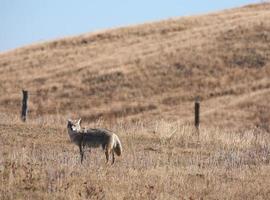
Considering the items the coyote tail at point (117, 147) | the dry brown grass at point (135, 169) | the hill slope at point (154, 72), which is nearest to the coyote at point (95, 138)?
the coyote tail at point (117, 147)

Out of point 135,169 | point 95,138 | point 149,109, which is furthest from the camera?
point 149,109

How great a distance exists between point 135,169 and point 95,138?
1.90 meters

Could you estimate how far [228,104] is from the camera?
46.2 metres

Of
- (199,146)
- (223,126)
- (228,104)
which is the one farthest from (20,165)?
(228,104)

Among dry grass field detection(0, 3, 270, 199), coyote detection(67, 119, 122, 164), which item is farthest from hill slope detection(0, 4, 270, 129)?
coyote detection(67, 119, 122, 164)

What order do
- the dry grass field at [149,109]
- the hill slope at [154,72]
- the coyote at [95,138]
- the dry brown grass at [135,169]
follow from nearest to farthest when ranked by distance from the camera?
1. the dry brown grass at [135,169]
2. the dry grass field at [149,109]
3. the coyote at [95,138]
4. the hill slope at [154,72]

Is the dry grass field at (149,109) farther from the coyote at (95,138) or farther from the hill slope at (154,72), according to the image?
the coyote at (95,138)

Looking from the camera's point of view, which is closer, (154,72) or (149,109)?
(149,109)

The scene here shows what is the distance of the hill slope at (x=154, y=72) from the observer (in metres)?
47.2

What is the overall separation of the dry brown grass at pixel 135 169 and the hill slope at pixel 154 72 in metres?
20.5

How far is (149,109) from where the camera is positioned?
156 feet

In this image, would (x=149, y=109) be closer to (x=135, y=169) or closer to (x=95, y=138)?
(x=95, y=138)

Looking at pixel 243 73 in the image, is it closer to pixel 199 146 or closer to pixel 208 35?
pixel 208 35

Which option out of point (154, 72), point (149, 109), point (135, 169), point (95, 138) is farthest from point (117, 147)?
point (154, 72)
